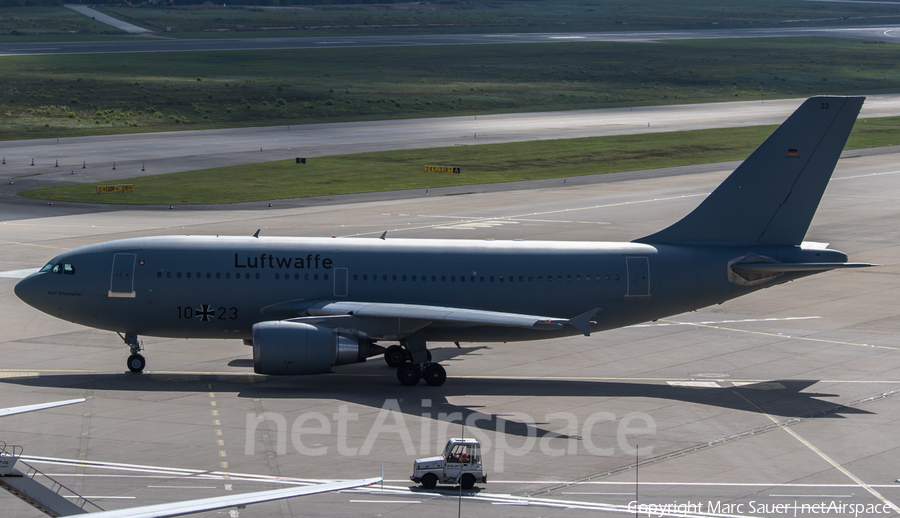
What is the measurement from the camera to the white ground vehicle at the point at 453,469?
26.4 metres

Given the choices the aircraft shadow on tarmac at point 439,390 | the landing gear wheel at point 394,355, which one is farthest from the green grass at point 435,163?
the landing gear wheel at point 394,355

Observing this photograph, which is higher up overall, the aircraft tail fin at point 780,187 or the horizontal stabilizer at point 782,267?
the aircraft tail fin at point 780,187

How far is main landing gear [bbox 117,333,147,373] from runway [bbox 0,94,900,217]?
127ft

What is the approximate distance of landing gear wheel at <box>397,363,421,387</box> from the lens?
3706 cm

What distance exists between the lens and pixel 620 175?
97000 millimetres

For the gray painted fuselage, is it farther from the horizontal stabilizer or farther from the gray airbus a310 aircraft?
the horizontal stabilizer

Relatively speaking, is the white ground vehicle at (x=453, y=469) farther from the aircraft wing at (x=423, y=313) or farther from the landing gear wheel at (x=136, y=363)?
the landing gear wheel at (x=136, y=363)

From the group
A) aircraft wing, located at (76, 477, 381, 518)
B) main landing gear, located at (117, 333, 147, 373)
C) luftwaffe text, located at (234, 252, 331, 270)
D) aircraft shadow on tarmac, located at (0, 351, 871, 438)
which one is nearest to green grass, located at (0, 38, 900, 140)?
main landing gear, located at (117, 333, 147, 373)

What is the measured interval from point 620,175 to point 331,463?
72669 mm

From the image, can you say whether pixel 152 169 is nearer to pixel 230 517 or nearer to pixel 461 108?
pixel 461 108

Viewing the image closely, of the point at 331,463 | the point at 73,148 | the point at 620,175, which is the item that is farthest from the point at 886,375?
the point at 73,148

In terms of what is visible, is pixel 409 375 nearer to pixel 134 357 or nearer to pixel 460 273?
pixel 460 273

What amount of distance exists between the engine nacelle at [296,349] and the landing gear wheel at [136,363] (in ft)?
18.8

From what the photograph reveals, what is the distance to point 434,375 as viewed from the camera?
37188 millimetres
